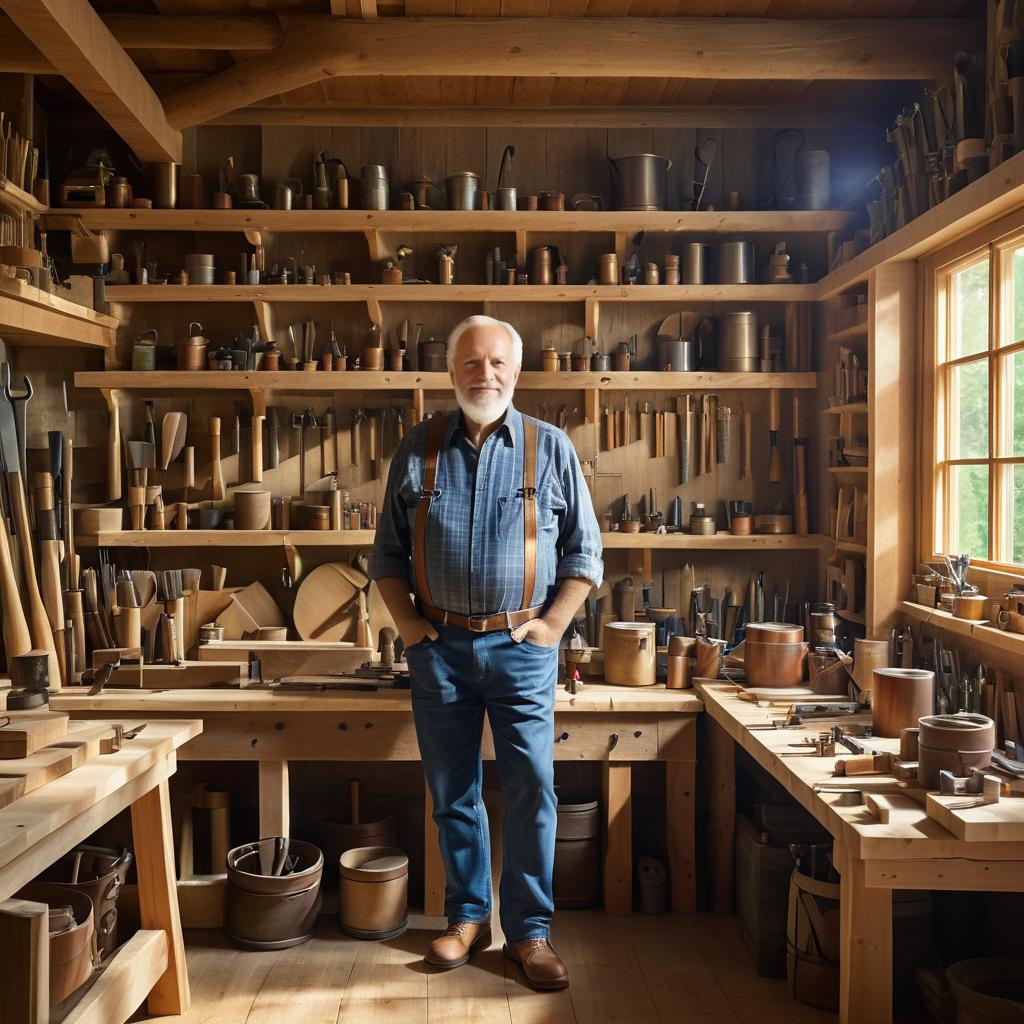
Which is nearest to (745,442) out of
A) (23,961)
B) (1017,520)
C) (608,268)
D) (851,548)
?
(851,548)

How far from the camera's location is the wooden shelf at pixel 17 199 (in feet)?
13.6

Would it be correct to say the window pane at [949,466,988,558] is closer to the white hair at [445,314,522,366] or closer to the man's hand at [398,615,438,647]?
the white hair at [445,314,522,366]

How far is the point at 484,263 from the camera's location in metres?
4.84

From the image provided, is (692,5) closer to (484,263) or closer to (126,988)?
(484,263)

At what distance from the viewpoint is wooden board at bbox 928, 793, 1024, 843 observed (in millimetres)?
2463

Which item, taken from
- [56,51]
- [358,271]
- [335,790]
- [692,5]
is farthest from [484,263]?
[335,790]

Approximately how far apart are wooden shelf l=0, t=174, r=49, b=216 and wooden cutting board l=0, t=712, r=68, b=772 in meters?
2.25

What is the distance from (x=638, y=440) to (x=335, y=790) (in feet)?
6.89

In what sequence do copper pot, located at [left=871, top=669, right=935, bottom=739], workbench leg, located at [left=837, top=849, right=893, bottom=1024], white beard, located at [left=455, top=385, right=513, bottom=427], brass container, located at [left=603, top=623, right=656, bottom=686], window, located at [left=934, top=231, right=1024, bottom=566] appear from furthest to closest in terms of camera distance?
brass container, located at [left=603, top=623, right=656, bottom=686] → white beard, located at [left=455, top=385, right=513, bottom=427] → window, located at [left=934, top=231, right=1024, bottom=566] → copper pot, located at [left=871, top=669, right=935, bottom=739] → workbench leg, located at [left=837, top=849, right=893, bottom=1024]

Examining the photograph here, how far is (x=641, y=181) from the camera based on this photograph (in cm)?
464

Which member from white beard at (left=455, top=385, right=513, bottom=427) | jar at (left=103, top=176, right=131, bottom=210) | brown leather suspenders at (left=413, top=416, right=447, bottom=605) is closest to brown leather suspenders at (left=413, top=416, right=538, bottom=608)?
brown leather suspenders at (left=413, top=416, right=447, bottom=605)

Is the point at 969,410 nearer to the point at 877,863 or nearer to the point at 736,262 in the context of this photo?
the point at 736,262

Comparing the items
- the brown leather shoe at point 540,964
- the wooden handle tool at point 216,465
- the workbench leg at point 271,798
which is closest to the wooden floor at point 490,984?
the brown leather shoe at point 540,964

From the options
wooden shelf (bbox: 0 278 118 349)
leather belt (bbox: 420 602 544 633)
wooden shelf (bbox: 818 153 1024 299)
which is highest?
wooden shelf (bbox: 818 153 1024 299)
